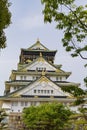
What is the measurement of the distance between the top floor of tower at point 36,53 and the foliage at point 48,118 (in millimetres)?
22306

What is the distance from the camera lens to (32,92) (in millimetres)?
45375

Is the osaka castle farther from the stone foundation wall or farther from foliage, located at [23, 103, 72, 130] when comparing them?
foliage, located at [23, 103, 72, 130]

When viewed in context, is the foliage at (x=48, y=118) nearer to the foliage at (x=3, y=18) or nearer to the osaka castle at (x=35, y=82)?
the osaka castle at (x=35, y=82)

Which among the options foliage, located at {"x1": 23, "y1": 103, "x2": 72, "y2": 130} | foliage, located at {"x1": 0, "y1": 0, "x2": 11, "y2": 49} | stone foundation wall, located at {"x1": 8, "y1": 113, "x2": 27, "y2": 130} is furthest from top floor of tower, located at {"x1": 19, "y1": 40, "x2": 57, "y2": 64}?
foliage, located at {"x1": 0, "y1": 0, "x2": 11, "y2": 49}

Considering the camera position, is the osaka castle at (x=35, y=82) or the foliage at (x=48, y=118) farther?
the osaka castle at (x=35, y=82)

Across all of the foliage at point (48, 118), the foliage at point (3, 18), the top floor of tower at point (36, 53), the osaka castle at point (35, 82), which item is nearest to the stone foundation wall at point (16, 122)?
the foliage at point (48, 118)

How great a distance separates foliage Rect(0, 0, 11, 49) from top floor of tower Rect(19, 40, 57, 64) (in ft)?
151

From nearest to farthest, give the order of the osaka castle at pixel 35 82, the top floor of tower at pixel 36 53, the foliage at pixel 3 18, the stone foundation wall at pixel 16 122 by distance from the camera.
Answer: the foliage at pixel 3 18 < the stone foundation wall at pixel 16 122 < the osaka castle at pixel 35 82 < the top floor of tower at pixel 36 53

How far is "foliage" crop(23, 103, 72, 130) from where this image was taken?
3200 cm

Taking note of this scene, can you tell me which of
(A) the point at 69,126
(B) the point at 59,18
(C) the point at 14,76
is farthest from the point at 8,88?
(B) the point at 59,18

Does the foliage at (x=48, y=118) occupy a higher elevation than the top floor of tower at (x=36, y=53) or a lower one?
lower

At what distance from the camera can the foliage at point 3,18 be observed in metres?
8.48

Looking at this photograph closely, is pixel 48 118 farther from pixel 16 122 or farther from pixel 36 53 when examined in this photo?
pixel 36 53

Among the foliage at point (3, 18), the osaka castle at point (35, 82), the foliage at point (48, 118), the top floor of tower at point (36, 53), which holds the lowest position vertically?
the foliage at point (3, 18)
